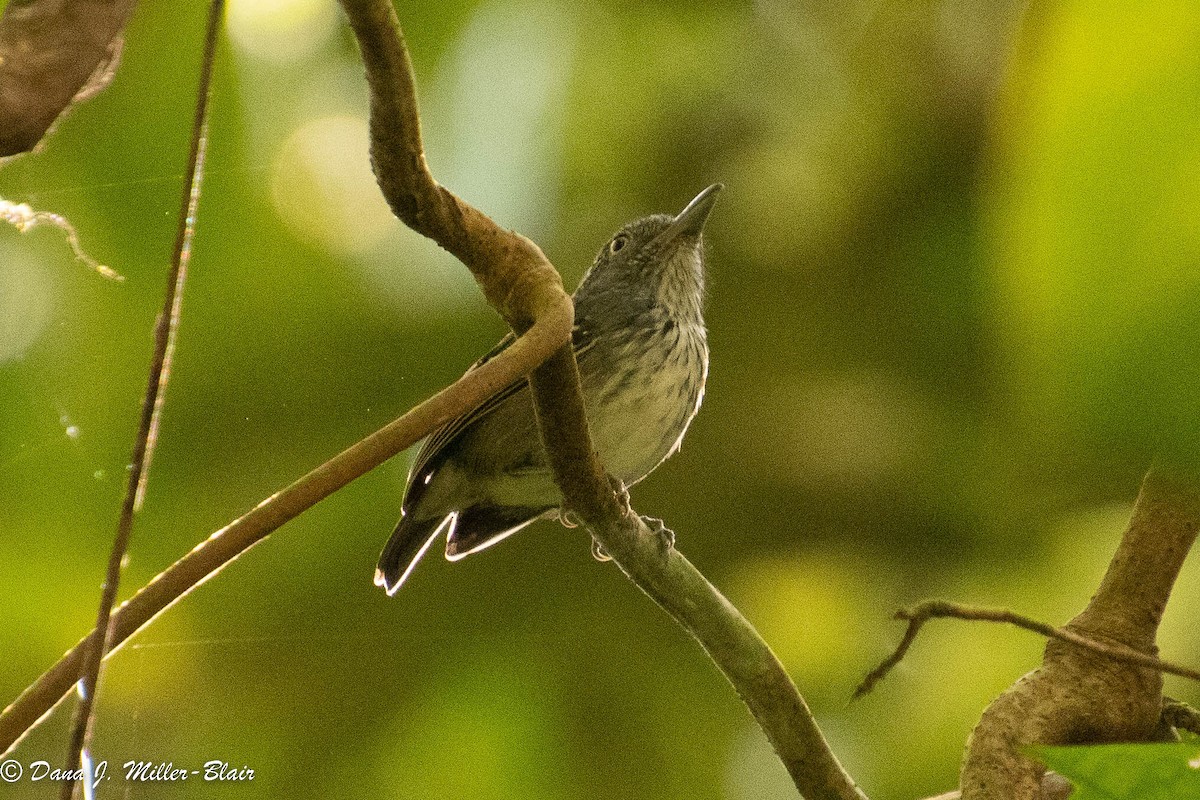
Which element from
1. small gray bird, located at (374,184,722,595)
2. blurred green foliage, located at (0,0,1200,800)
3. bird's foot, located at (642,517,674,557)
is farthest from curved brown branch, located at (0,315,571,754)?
small gray bird, located at (374,184,722,595)

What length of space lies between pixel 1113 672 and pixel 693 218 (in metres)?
2.11

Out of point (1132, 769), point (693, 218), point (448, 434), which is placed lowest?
point (1132, 769)

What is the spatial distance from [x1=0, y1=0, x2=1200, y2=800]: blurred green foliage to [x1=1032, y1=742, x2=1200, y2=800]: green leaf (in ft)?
5.74

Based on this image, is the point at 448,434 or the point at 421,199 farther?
the point at 448,434

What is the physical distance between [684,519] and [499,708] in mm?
757

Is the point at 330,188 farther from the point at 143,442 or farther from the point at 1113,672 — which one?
the point at 1113,672

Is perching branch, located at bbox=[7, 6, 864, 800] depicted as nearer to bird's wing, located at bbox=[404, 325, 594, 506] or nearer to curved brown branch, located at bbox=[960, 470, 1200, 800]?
curved brown branch, located at bbox=[960, 470, 1200, 800]

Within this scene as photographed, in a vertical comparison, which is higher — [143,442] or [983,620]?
[143,442]

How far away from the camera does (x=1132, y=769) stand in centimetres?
88

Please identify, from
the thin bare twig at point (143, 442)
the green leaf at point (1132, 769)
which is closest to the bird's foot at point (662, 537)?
the thin bare twig at point (143, 442)

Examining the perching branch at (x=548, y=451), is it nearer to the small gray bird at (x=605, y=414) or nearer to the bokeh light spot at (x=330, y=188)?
the small gray bird at (x=605, y=414)

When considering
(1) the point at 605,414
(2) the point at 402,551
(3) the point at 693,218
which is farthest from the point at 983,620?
(3) the point at 693,218

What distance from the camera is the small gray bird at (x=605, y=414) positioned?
3455mm

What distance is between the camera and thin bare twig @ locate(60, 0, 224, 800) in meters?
1.15
